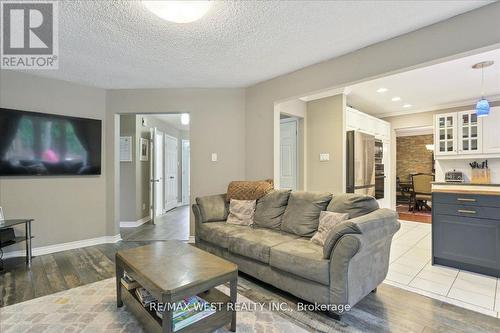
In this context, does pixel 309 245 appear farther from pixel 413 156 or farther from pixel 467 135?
pixel 413 156

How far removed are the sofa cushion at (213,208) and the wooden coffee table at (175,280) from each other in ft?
3.72

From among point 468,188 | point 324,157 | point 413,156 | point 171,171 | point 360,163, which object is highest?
point 413,156

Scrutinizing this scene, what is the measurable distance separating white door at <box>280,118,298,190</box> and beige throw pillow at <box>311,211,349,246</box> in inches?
92.6

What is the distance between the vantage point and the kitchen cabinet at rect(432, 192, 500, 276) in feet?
8.54

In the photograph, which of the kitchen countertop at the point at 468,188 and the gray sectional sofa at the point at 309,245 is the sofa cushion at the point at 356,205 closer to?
the gray sectional sofa at the point at 309,245

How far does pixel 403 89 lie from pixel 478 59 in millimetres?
1161

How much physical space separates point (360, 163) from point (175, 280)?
3850mm

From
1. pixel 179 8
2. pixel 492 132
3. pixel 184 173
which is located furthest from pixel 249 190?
pixel 184 173

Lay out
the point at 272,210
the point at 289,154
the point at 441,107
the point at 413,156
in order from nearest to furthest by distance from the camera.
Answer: the point at 272,210 → the point at 289,154 → the point at 441,107 → the point at 413,156

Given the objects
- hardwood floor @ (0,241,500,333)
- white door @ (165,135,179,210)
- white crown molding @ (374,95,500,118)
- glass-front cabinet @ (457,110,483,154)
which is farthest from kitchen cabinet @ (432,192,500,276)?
white door @ (165,135,179,210)

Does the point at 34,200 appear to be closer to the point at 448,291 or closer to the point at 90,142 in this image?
the point at 90,142

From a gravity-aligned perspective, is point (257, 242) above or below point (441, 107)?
below

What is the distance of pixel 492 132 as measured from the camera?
12.3 ft

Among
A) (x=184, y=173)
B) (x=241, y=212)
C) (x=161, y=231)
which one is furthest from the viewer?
(x=184, y=173)
